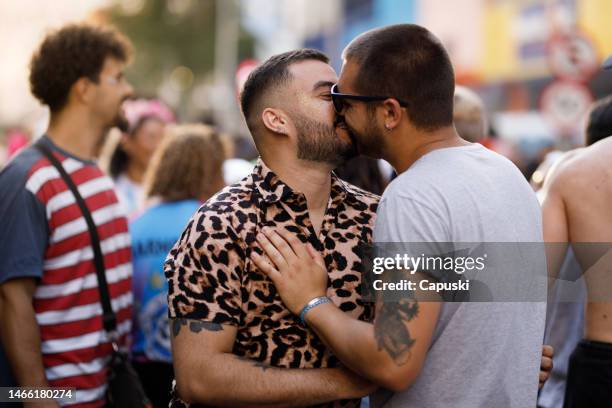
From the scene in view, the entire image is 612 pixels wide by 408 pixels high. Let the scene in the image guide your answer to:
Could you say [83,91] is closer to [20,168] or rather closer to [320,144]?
[20,168]

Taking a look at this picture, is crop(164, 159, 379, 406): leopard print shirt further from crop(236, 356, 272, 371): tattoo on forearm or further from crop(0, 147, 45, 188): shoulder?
crop(0, 147, 45, 188): shoulder

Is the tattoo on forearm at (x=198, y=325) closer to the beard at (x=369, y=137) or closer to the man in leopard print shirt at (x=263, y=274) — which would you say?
the man in leopard print shirt at (x=263, y=274)

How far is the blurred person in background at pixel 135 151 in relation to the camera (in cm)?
699

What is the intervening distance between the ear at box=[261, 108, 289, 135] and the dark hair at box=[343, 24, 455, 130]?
1.34 ft

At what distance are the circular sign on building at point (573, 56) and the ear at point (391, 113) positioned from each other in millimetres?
8482

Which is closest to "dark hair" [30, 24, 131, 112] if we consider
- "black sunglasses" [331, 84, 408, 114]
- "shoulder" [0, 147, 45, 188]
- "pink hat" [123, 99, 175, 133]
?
"shoulder" [0, 147, 45, 188]

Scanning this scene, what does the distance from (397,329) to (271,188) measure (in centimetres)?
77

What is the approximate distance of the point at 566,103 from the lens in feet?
35.7

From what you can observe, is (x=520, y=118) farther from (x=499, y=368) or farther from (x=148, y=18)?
(x=499, y=368)

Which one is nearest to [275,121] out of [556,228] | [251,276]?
[251,276]

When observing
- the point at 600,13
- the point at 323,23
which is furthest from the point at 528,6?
the point at 323,23

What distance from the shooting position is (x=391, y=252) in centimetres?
241

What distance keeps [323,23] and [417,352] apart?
3671cm

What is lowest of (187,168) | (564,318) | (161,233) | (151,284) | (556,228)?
(564,318)
